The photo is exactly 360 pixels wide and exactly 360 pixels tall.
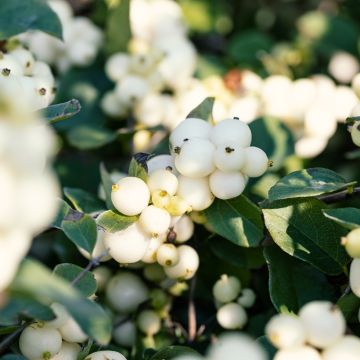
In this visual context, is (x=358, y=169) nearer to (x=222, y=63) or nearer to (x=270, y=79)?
(x=270, y=79)

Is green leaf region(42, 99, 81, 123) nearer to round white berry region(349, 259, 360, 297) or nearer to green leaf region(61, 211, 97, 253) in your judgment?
green leaf region(61, 211, 97, 253)

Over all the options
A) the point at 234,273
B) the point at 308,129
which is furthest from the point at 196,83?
the point at 234,273

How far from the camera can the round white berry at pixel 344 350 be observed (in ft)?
→ 2.08

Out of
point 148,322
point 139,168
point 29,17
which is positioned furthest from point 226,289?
point 29,17

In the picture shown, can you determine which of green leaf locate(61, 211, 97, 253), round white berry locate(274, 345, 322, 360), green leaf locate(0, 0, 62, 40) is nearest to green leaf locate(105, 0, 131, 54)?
green leaf locate(0, 0, 62, 40)

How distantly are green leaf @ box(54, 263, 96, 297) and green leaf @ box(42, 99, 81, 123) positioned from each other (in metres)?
0.18

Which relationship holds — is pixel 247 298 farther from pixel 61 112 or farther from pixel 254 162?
pixel 61 112

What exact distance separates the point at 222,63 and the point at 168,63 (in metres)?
0.25

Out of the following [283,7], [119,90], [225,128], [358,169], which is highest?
[225,128]

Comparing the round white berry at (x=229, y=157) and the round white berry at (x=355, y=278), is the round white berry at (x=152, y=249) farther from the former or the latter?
the round white berry at (x=355, y=278)

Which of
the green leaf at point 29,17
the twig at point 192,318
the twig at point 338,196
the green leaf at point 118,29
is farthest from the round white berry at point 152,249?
the green leaf at point 118,29

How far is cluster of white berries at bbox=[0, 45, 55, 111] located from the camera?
→ 2.82ft

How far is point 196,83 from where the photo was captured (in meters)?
1.34

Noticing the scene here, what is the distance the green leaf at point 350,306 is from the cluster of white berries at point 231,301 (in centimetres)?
20
